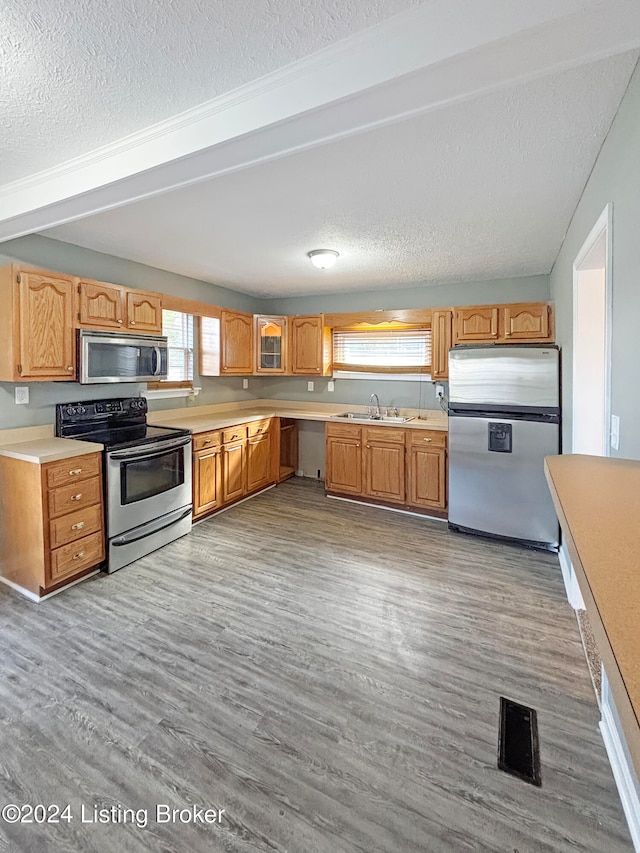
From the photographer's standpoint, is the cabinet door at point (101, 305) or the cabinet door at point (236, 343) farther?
the cabinet door at point (236, 343)

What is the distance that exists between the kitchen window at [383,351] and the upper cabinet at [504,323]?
0.60 m

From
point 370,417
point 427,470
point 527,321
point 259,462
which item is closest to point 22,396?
point 259,462

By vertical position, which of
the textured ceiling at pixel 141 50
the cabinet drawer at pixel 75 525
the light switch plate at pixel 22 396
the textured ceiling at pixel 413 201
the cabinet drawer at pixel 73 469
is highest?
the textured ceiling at pixel 413 201

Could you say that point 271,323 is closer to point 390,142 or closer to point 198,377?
point 198,377

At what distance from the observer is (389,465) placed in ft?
14.6

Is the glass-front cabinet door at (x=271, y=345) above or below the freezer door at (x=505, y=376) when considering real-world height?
above

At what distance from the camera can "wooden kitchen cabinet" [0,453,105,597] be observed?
8.86ft

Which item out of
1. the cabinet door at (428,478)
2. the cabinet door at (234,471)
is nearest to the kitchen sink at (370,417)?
the cabinet door at (428,478)

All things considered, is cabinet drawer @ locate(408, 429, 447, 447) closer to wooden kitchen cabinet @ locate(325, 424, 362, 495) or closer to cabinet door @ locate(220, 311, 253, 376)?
wooden kitchen cabinet @ locate(325, 424, 362, 495)

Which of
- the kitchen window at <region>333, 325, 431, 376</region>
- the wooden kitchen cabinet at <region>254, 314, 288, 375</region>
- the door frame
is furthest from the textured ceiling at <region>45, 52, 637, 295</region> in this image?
the wooden kitchen cabinet at <region>254, 314, 288, 375</region>

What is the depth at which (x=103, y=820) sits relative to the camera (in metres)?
1.41

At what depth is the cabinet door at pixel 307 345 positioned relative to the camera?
16.9 feet

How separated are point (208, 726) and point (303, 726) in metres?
0.40

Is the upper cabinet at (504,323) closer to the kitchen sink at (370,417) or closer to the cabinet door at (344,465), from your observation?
the kitchen sink at (370,417)
